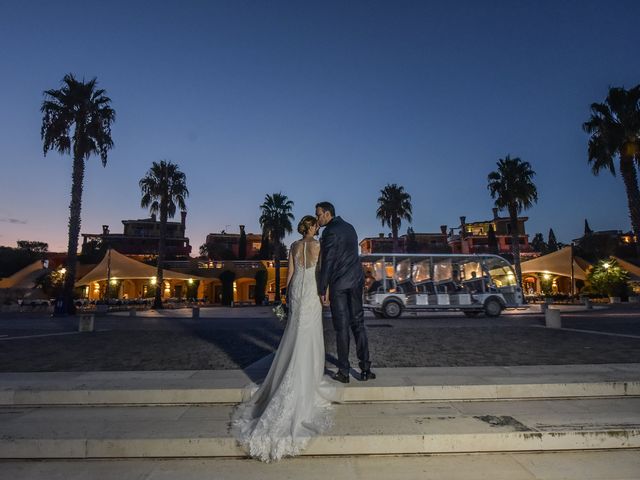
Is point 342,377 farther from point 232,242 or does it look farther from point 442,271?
point 232,242

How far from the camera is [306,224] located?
13.6ft

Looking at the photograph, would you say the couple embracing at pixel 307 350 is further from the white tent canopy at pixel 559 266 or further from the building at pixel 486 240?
the building at pixel 486 240

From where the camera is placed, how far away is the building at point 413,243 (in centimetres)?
Result: 6331

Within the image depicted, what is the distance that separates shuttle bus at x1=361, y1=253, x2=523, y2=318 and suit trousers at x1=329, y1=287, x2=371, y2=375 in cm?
1179

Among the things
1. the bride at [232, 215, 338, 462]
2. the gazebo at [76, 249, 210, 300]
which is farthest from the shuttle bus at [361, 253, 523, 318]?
the gazebo at [76, 249, 210, 300]

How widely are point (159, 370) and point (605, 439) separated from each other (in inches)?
191

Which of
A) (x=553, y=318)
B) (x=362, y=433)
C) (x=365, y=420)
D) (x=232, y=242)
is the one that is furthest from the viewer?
(x=232, y=242)

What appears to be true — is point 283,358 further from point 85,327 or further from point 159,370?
point 85,327

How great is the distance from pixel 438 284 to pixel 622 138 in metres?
15.1

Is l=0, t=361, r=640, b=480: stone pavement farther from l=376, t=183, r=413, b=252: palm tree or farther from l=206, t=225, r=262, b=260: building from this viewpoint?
l=206, t=225, r=262, b=260: building

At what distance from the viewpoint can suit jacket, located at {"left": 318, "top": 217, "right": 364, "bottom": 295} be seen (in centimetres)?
409

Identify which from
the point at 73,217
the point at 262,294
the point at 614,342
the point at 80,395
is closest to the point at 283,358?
the point at 80,395

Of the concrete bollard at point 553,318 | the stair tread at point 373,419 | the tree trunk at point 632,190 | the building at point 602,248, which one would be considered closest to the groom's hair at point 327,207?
the stair tread at point 373,419

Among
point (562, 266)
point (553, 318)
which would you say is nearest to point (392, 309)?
point (553, 318)
